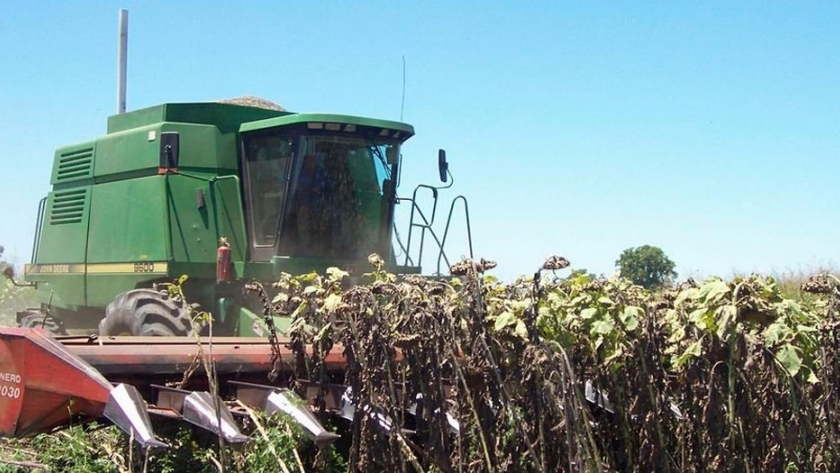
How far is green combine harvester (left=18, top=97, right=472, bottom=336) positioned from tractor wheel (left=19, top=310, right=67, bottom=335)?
3.41 ft

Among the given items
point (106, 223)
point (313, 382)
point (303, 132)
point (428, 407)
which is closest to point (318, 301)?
point (313, 382)

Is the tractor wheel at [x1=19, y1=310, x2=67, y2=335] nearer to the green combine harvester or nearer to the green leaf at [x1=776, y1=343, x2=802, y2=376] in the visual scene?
the green combine harvester

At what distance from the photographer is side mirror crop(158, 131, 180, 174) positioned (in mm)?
7863

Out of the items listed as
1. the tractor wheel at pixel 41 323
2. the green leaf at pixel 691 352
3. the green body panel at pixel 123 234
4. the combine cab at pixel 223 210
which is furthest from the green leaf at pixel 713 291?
the tractor wheel at pixel 41 323

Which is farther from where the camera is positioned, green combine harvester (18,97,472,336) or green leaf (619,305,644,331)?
green combine harvester (18,97,472,336)

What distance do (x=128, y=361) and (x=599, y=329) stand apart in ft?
7.60

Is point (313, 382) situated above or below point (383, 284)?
below

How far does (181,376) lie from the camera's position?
4863 millimetres

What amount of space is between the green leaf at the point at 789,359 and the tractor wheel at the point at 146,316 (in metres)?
4.54

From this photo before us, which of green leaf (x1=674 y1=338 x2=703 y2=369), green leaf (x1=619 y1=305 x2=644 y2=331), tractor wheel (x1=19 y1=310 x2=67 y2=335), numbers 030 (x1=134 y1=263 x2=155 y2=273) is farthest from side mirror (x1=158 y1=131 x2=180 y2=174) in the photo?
green leaf (x1=674 y1=338 x2=703 y2=369)

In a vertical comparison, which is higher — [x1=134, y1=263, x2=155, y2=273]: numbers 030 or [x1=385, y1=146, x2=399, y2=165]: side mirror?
[x1=385, y1=146, x2=399, y2=165]: side mirror

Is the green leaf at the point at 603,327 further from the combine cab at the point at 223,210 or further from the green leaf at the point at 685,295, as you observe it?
the combine cab at the point at 223,210

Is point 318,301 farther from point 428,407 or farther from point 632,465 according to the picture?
point 632,465

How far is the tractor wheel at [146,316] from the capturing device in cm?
708
